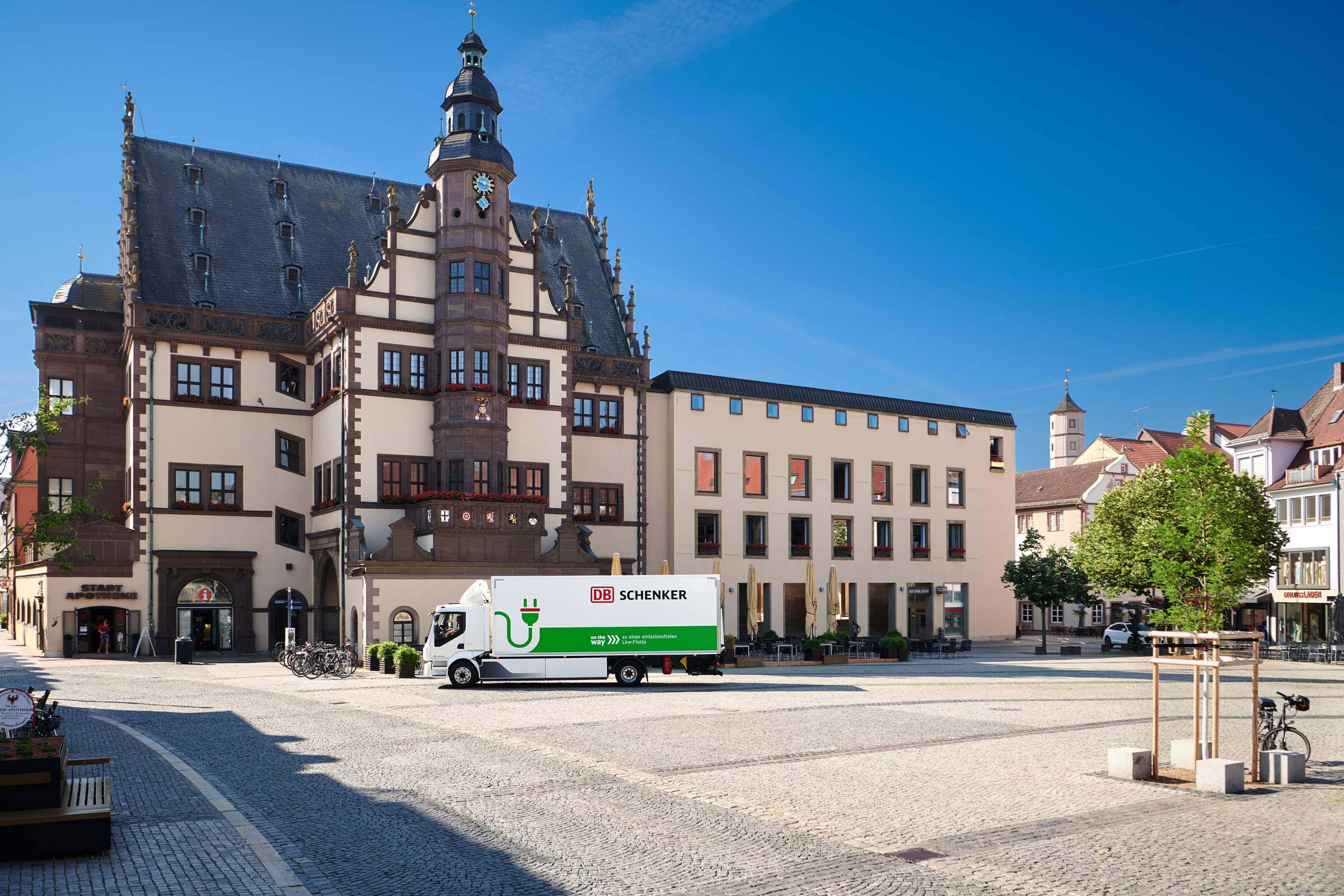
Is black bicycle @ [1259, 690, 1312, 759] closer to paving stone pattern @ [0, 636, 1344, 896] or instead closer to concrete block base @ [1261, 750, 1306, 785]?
concrete block base @ [1261, 750, 1306, 785]

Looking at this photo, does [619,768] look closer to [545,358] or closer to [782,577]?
[545,358]

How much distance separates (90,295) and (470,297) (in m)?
19.3

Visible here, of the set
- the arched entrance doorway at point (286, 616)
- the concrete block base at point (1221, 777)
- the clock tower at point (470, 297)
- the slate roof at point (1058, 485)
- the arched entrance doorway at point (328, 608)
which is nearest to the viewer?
the concrete block base at point (1221, 777)

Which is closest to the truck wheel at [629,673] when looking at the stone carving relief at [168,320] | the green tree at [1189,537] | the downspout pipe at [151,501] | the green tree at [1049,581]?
the green tree at [1189,537]

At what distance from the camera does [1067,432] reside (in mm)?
158250

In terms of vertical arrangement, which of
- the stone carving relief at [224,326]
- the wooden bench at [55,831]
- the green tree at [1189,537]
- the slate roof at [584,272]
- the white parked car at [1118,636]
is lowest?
the white parked car at [1118,636]

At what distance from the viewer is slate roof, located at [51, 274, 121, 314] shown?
50.8 m

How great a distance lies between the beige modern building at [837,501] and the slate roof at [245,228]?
16.7 meters

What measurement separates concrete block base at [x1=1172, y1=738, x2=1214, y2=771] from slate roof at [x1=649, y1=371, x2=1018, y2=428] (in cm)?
3867

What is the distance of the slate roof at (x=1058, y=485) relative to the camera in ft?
283

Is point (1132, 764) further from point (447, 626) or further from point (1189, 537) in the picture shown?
point (447, 626)

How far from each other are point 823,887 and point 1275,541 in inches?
1825

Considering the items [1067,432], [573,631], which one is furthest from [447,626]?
[1067,432]

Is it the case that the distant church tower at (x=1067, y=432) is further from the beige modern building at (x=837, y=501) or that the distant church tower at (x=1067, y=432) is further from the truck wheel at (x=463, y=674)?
the truck wheel at (x=463, y=674)
